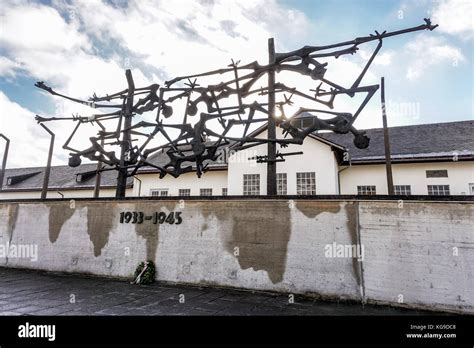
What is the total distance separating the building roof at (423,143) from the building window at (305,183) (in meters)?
2.68

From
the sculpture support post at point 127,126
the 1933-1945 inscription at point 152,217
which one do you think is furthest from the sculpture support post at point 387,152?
the sculpture support post at point 127,126

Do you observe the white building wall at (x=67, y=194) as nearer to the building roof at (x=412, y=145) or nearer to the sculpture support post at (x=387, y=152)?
the building roof at (x=412, y=145)

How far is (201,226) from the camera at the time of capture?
8305mm

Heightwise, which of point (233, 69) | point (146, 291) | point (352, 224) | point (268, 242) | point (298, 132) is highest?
point (233, 69)

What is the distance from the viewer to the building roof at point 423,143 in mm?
14398

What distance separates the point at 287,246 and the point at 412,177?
11.0 m

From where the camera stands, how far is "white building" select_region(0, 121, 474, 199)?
1419cm

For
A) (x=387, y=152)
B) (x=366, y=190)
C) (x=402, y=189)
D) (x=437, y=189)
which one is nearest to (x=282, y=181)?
(x=366, y=190)

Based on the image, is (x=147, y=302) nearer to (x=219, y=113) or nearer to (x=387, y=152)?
(x=219, y=113)

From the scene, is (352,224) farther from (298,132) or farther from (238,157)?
(238,157)

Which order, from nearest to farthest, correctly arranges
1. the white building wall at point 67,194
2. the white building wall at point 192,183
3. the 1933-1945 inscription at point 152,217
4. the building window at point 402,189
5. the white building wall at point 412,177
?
1. the 1933-1945 inscription at point 152,217
2. the white building wall at point 412,177
3. the building window at point 402,189
4. the white building wall at point 192,183
5. the white building wall at point 67,194

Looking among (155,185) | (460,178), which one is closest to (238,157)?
(155,185)
